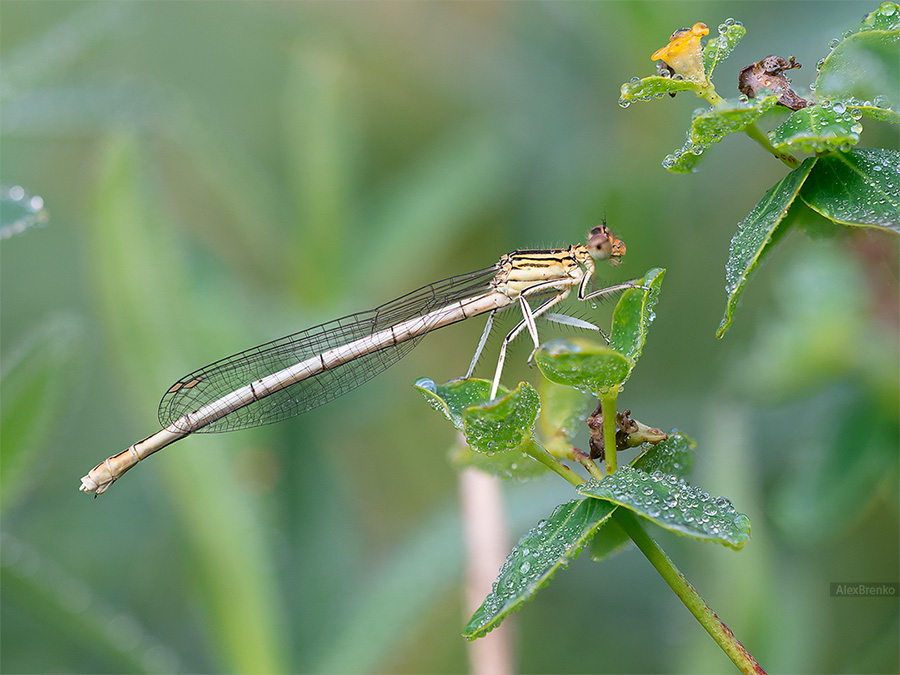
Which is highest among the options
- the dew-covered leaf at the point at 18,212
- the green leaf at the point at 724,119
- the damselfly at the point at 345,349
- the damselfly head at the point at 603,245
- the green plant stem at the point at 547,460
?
the damselfly at the point at 345,349

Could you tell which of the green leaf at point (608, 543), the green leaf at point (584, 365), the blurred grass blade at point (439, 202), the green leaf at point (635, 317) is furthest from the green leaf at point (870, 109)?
the blurred grass blade at point (439, 202)

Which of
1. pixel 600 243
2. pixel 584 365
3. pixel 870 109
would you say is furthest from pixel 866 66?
pixel 600 243

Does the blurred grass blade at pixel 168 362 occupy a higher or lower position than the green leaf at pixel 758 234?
higher

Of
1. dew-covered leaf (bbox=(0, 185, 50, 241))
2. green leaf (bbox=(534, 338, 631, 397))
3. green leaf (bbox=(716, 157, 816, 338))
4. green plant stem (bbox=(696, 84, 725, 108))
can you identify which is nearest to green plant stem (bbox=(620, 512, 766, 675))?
green leaf (bbox=(534, 338, 631, 397))

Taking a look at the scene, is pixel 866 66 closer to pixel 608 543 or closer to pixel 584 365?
pixel 584 365

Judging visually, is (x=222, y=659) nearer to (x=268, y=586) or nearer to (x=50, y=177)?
(x=268, y=586)

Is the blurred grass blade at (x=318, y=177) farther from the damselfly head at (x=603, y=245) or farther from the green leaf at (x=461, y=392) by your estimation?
the green leaf at (x=461, y=392)

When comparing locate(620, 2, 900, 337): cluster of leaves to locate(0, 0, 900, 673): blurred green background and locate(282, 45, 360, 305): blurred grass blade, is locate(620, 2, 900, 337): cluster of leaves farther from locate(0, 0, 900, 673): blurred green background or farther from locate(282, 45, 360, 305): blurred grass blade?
locate(282, 45, 360, 305): blurred grass blade
